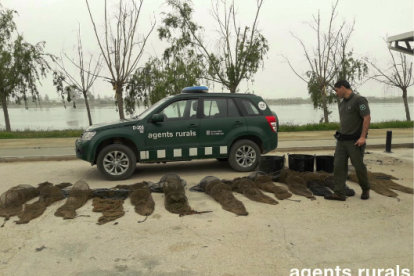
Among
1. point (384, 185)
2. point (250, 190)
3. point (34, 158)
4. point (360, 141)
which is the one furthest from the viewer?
point (34, 158)

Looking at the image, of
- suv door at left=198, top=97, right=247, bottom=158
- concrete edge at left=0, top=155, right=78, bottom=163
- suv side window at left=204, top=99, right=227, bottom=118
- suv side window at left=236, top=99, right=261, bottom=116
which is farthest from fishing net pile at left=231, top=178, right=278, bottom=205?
concrete edge at left=0, top=155, right=78, bottom=163

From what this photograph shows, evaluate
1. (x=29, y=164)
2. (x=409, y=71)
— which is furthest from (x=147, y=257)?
(x=409, y=71)

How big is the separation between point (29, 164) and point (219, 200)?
22.3 ft

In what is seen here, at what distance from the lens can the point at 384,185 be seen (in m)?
7.00

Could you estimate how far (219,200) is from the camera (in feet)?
20.1

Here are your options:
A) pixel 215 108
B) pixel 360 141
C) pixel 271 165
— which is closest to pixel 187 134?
pixel 215 108

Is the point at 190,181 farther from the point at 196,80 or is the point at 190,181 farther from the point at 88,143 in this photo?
the point at 196,80

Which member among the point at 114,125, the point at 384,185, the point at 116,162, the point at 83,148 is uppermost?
the point at 114,125

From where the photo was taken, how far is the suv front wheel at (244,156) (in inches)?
340

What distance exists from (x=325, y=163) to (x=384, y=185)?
135 centimetres

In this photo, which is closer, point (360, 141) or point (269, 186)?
point (360, 141)

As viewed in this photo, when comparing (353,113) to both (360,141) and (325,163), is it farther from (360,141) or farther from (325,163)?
(325,163)

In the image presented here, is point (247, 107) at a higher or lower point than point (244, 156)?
higher

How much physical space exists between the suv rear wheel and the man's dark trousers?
13.4ft
